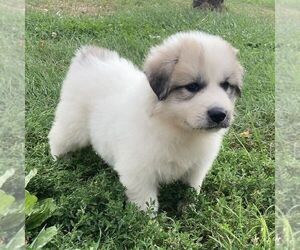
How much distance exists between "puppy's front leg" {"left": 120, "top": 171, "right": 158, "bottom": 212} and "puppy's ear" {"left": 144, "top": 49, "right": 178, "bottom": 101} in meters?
0.54

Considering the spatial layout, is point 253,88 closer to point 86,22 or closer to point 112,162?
point 112,162

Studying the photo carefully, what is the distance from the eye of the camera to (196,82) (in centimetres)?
308

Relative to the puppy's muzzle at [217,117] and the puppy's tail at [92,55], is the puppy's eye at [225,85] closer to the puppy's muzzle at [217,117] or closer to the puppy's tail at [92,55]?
the puppy's muzzle at [217,117]

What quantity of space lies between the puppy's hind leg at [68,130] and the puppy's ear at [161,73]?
931 millimetres

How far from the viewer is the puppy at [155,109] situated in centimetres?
310

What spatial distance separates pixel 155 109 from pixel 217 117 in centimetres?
41

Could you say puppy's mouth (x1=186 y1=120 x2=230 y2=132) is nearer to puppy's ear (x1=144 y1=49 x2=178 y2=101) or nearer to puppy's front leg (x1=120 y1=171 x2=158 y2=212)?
puppy's ear (x1=144 y1=49 x2=178 y2=101)

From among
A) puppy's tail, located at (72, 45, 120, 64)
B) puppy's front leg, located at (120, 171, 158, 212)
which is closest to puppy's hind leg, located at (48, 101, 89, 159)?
puppy's tail, located at (72, 45, 120, 64)

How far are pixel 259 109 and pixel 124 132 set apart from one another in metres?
2.08

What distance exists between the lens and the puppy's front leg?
3393 millimetres

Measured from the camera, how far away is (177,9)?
9.26 m

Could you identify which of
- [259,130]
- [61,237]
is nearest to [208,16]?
[259,130]

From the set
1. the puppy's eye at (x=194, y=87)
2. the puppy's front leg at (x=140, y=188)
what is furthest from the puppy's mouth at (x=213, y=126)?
the puppy's front leg at (x=140, y=188)

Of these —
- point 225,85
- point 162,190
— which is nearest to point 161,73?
point 225,85
